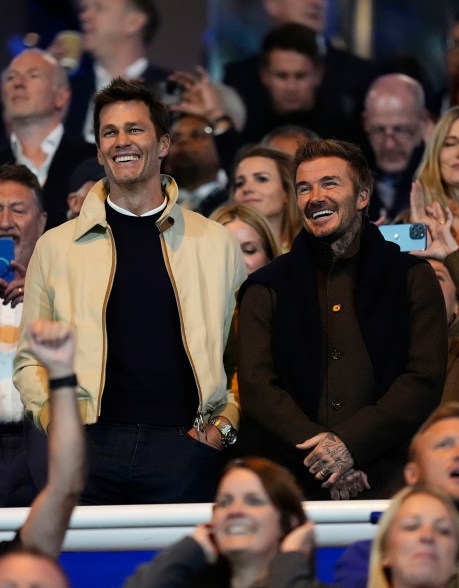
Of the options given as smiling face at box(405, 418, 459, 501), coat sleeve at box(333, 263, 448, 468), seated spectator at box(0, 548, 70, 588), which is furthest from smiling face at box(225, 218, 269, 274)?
seated spectator at box(0, 548, 70, 588)

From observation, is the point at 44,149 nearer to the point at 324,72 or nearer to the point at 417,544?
the point at 324,72

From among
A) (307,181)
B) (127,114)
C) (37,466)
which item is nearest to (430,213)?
(307,181)

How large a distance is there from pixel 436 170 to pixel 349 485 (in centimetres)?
185

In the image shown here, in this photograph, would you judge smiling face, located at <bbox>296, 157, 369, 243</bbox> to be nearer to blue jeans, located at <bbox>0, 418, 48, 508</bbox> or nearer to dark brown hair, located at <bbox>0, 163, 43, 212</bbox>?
blue jeans, located at <bbox>0, 418, 48, 508</bbox>

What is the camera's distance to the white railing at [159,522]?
4.58 m

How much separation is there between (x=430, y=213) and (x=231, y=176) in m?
1.28

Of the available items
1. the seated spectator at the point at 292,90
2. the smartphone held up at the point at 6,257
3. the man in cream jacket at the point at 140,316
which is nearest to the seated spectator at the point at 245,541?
the man in cream jacket at the point at 140,316

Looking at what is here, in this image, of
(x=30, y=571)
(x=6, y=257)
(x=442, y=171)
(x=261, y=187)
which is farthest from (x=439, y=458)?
(x=261, y=187)

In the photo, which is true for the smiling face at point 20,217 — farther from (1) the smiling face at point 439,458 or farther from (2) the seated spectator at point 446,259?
(1) the smiling face at point 439,458

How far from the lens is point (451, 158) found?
6.28 meters

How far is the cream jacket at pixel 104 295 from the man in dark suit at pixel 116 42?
9.46 ft

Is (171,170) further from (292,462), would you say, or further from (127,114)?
(292,462)

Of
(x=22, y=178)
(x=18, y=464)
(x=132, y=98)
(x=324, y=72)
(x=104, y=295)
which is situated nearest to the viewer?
(x=104, y=295)

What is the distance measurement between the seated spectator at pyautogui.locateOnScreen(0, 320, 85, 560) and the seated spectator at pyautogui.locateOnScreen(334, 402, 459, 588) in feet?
2.69
